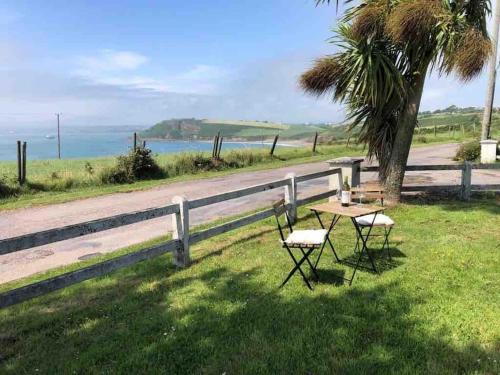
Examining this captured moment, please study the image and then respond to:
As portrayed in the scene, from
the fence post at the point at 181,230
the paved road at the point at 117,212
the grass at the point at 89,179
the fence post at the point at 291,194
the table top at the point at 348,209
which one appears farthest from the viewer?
the grass at the point at 89,179

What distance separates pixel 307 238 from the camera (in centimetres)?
519

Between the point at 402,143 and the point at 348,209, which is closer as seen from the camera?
the point at 348,209

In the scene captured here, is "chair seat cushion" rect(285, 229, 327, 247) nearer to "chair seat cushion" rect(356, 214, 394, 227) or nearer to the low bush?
"chair seat cushion" rect(356, 214, 394, 227)

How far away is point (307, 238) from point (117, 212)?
7.38 metres

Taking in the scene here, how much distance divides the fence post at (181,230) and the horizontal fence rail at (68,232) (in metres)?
0.10

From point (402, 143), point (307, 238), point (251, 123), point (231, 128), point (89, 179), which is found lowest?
point (89, 179)

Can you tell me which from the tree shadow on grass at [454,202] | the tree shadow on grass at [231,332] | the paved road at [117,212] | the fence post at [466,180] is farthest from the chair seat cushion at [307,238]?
the fence post at [466,180]

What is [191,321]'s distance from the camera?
4410 mm

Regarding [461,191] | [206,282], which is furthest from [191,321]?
[461,191]

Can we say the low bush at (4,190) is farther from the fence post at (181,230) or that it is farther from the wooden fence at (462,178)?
the wooden fence at (462,178)

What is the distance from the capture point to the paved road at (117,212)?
7578 millimetres

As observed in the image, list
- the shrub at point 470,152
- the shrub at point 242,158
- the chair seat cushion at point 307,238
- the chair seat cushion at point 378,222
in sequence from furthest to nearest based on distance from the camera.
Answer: the shrub at point 242,158 → the shrub at point 470,152 → the chair seat cushion at point 378,222 → the chair seat cushion at point 307,238

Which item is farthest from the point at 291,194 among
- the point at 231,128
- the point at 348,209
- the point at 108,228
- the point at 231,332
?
the point at 231,128

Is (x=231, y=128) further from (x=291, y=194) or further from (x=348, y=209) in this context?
(x=348, y=209)
